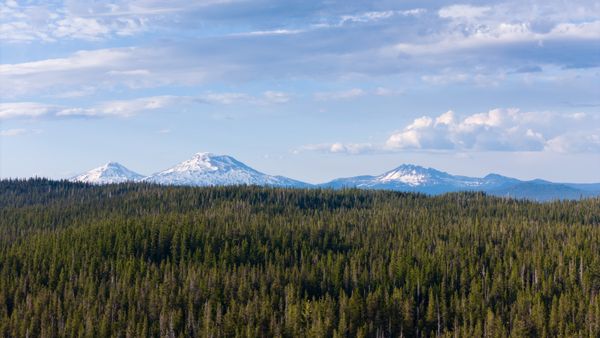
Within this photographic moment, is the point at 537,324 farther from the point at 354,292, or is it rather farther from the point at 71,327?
the point at 71,327

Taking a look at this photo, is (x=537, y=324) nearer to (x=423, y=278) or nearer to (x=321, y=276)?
(x=423, y=278)

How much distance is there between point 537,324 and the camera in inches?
5930

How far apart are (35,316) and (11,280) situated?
137ft

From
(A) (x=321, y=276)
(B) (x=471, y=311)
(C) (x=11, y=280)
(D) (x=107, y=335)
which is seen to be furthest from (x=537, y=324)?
(C) (x=11, y=280)

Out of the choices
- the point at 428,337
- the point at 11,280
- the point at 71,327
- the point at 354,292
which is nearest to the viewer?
the point at 71,327

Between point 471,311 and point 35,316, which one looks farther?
point 471,311

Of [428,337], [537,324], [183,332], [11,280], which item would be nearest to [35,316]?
[183,332]

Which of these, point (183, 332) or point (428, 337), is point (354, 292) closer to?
point (428, 337)

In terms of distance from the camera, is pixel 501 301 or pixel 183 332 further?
pixel 501 301

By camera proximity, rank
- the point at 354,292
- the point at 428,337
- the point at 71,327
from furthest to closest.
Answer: the point at 354,292
the point at 428,337
the point at 71,327

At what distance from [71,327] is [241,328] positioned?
110 feet

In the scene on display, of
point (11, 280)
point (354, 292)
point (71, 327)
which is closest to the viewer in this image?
point (71, 327)

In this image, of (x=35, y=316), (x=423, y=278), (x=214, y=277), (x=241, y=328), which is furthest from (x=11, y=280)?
(x=423, y=278)

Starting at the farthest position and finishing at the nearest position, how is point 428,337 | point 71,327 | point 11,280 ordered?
1. point 11,280
2. point 428,337
3. point 71,327
